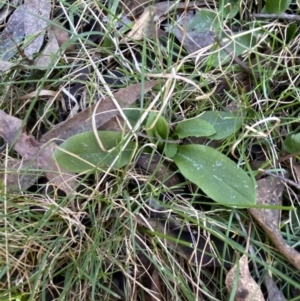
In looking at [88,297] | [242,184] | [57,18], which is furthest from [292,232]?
[57,18]

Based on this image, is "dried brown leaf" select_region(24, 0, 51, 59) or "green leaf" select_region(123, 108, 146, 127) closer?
"green leaf" select_region(123, 108, 146, 127)

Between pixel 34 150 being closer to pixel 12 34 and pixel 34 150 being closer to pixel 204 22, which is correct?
pixel 12 34

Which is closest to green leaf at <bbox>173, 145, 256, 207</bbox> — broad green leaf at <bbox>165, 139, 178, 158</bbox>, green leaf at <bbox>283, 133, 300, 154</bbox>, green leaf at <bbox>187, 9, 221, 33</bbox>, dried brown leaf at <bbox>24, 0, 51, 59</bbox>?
broad green leaf at <bbox>165, 139, 178, 158</bbox>

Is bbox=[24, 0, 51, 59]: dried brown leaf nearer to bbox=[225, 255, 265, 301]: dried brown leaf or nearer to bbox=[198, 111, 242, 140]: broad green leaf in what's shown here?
bbox=[198, 111, 242, 140]: broad green leaf

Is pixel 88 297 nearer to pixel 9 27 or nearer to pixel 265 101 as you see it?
pixel 265 101

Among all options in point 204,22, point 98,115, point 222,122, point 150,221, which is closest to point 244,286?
point 150,221

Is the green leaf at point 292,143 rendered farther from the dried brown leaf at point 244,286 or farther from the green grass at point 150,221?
the dried brown leaf at point 244,286

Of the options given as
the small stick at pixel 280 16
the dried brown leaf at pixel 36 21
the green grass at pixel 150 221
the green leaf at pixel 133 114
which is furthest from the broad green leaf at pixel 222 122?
the dried brown leaf at pixel 36 21

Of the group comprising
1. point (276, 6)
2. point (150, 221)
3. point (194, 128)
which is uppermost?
point (276, 6)
